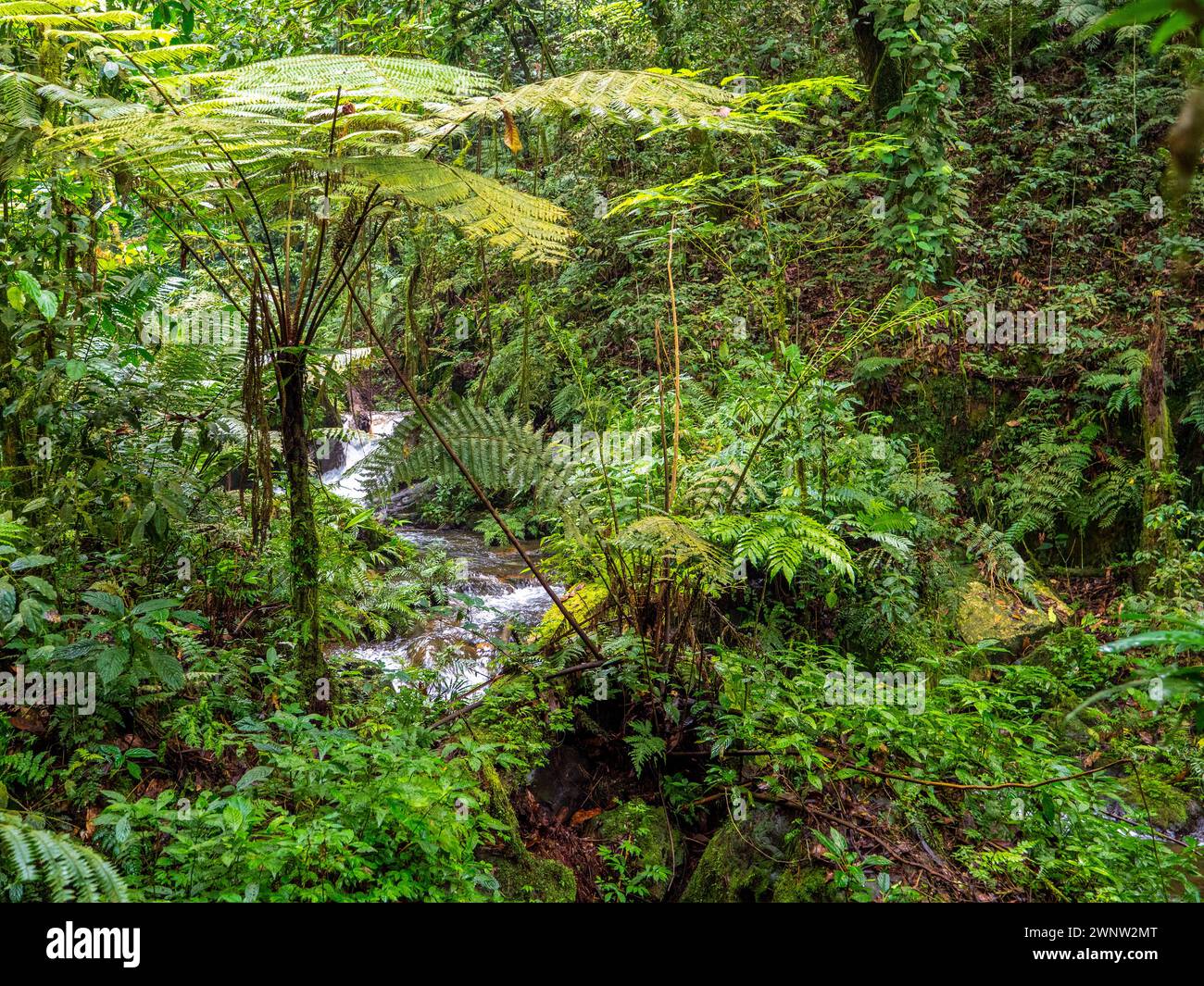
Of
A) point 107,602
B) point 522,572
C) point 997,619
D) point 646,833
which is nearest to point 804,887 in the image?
point 646,833

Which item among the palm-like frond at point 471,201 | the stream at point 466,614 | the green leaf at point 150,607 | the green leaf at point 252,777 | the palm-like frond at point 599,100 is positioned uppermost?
the palm-like frond at point 599,100

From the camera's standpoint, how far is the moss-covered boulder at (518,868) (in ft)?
8.66

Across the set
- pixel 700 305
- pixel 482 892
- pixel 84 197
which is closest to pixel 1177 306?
pixel 700 305

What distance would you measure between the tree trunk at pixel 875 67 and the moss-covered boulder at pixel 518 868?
6.91m

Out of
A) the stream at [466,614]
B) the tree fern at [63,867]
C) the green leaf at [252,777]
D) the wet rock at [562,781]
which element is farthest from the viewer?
the stream at [466,614]

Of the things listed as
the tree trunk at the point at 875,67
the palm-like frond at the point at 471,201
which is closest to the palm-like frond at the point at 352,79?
the palm-like frond at the point at 471,201

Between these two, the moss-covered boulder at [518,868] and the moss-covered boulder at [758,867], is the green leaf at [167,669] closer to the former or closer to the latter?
the moss-covered boulder at [518,868]

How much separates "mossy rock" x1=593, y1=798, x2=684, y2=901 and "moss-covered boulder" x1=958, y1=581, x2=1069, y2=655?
2747mm

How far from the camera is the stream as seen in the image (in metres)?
4.03

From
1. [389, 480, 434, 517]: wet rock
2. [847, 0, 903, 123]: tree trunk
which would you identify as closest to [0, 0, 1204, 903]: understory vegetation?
[847, 0, 903, 123]: tree trunk

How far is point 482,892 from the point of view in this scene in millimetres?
2402
